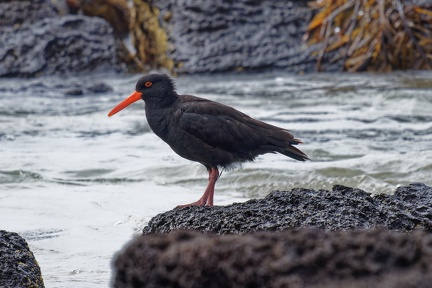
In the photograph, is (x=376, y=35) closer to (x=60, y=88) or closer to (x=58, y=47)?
(x=60, y=88)

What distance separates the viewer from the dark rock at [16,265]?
320 centimetres

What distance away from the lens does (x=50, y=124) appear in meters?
9.41

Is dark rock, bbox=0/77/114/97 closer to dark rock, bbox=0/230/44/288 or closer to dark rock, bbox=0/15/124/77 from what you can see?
dark rock, bbox=0/15/124/77

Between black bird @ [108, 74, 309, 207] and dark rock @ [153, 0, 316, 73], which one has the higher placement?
black bird @ [108, 74, 309, 207]

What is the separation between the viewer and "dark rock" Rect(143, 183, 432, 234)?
10.5ft

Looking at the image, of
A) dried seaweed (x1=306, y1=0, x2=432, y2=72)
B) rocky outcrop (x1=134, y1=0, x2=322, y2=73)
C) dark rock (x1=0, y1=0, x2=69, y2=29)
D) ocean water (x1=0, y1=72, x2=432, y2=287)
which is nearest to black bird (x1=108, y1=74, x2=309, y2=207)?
ocean water (x1=0, y1=72, x2=432, y2=287)

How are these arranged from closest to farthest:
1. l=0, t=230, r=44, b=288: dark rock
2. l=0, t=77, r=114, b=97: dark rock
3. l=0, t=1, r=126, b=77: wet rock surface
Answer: l=0, t=230, r=44, b=288: dark rock, l=0, t=77, r=114, b=97: dark rock, l=0, t=1, r=126, b=77: wet rock surface

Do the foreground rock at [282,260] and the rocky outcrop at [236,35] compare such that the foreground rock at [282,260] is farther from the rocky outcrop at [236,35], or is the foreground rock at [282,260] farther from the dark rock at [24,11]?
the dark rock at [24,11]

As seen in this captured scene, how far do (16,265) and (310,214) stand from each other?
1.09m

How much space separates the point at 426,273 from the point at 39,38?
482 inches

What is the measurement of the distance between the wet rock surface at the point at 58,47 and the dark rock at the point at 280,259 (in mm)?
11370

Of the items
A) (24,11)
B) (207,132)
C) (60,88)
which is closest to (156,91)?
(207,132)

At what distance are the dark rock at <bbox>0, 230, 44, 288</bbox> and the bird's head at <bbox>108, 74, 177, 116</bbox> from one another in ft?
6.97

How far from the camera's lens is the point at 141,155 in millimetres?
7781
